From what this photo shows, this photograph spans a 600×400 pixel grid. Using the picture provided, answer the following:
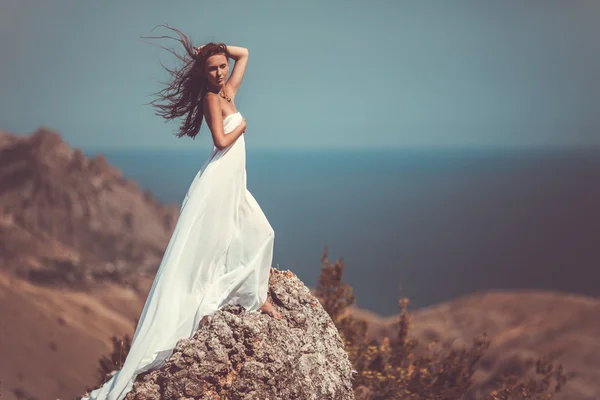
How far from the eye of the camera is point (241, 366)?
5.40 metres

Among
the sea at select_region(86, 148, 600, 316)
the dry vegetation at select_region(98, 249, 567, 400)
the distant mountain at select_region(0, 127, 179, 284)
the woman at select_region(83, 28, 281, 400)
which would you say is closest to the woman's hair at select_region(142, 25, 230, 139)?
the woman at select_region(83, 28, 281, 400)

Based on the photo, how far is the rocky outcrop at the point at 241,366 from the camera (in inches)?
207

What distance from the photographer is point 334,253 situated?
323 feet

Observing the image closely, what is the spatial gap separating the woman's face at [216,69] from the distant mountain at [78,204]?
2239 inches

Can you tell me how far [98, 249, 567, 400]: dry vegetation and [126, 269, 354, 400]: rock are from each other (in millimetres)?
2286

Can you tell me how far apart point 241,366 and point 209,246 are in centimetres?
104

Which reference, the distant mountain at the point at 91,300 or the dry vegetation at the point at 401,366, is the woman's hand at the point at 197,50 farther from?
the distant mountain at the point at 91,300

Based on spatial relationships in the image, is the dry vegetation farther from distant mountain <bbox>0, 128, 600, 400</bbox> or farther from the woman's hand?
the woman's hand

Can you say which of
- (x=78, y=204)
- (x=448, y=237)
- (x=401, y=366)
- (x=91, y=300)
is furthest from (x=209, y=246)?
(x=448, y=237)

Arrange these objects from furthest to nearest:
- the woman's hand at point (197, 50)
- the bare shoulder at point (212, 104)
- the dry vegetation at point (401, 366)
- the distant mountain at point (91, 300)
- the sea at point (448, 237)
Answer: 1. the sea at point (448, 237)
2. the distant mountain at point (91, 300)
3. the dry vegetation at point (401, 366)
4. the woman's hand at point (197, 50)
5. the bare shoulder at point (212, 104)

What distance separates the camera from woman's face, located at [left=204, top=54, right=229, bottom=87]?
5.57 meters

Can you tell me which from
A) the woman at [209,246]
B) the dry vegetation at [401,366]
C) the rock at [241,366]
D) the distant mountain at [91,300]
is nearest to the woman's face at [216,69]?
the woman at [209,246]

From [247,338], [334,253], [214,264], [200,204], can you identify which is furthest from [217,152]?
[334,253]

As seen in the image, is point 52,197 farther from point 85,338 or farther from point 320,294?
point 320,294
